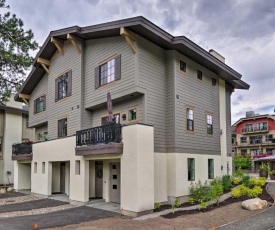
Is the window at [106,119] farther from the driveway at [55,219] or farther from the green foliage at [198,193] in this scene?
the green foliage at [198,193]

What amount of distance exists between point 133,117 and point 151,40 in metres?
4.12

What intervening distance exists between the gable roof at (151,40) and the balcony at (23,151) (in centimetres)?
574

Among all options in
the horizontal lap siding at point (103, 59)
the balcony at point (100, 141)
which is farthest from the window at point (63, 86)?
the balcony at point (100, 141)

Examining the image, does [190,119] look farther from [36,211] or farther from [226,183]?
[36,211]

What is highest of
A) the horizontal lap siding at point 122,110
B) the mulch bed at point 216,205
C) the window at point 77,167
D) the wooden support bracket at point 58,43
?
the wooden support bracket at point 58,43

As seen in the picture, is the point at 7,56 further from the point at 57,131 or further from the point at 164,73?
the point at 164,73

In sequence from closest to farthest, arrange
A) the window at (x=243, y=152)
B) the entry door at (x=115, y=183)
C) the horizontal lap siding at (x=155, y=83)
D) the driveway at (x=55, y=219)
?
1. the driveway at (x=55, y=219)
2. the horizontal lap siding at (x=155, y=83)
3. the entry door at (x=115, y=183)
4. the window at (x=243, y=152)

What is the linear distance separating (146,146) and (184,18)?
8.12 metres

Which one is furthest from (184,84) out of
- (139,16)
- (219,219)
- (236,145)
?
(236,145)

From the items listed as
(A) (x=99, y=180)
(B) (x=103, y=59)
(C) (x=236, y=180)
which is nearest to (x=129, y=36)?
(B) (x=103, y=59)

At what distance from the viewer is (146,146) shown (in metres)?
12.9

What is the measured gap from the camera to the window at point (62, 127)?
19391 millimetres

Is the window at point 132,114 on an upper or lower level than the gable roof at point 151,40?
lower

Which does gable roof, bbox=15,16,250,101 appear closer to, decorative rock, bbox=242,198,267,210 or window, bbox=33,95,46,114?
window, bbox=33,95,46,114
